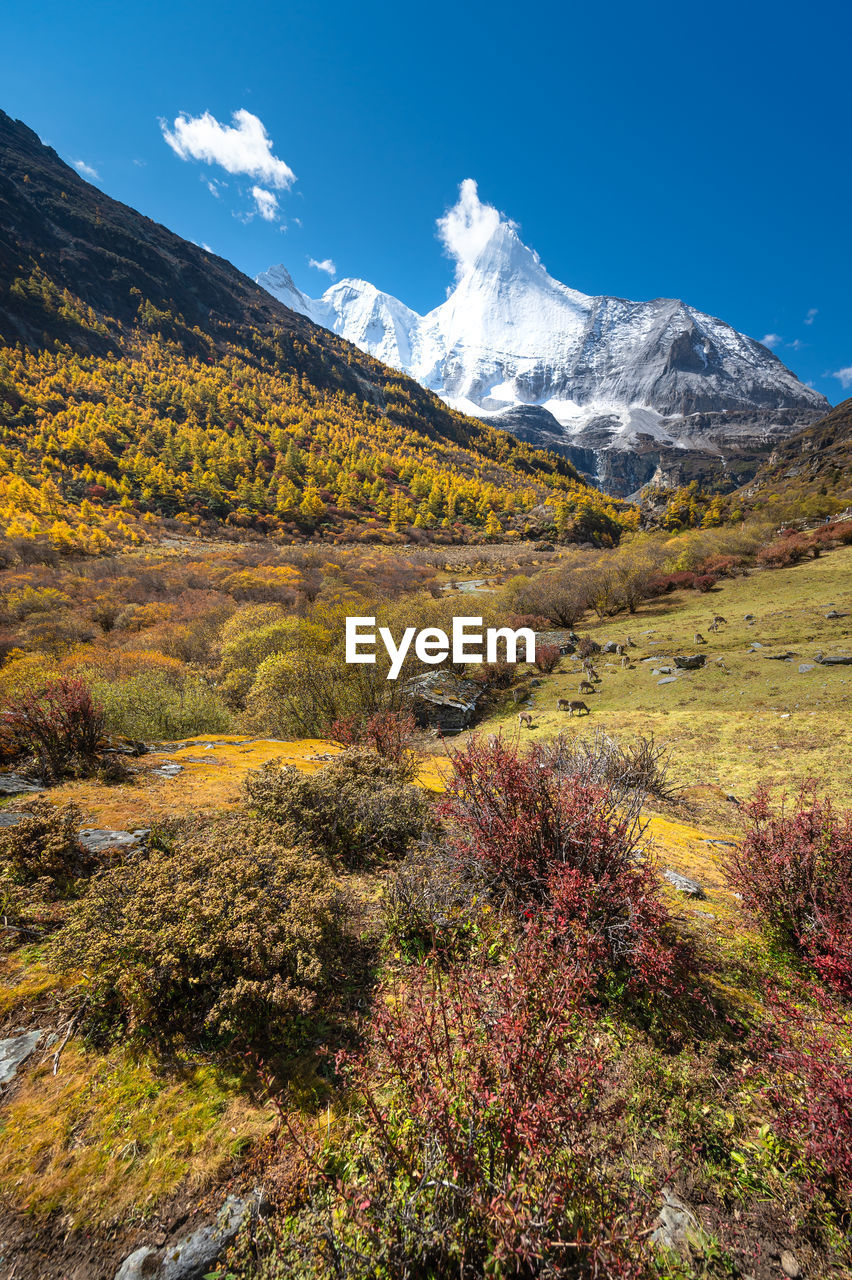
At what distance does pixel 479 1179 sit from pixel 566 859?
2.43m

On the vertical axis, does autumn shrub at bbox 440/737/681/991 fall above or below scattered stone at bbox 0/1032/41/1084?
above

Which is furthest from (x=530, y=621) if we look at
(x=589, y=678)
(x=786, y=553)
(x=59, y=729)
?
(x=59, y=729)

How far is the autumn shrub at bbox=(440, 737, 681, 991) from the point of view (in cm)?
337

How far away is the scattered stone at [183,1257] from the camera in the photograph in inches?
70.2

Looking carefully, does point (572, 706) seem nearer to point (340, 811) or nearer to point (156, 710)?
point (340, 811)

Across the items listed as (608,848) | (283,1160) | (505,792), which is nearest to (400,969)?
(283,1160)

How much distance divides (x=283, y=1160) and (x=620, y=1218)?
1.61m

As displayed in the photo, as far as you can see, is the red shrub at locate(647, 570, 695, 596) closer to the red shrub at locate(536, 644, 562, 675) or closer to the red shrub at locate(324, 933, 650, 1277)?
the red shrub at locate(536, 644, 562, 675)

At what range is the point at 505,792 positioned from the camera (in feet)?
14.5

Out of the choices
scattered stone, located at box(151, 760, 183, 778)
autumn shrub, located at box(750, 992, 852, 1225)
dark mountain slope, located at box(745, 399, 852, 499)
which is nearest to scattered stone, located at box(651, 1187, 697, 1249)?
autumn shrub, located at box(750, 992, 852, 1225)

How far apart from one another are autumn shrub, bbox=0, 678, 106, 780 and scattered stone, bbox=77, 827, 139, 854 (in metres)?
1.78

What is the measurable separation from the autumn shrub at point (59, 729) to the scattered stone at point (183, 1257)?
494 centimetres

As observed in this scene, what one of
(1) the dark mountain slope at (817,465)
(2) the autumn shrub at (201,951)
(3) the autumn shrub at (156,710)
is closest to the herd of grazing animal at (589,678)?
(3) the autumn shrub at (156,710)

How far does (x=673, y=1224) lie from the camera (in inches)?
87.0
